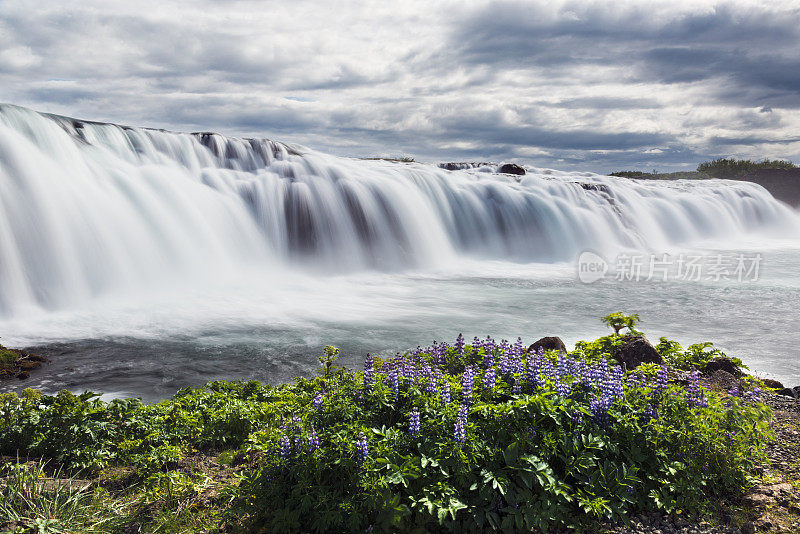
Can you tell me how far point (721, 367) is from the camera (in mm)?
6641

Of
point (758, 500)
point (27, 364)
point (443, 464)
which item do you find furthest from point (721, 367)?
point (27, 364)

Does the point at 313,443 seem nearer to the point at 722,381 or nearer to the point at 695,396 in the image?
the point at 695,396

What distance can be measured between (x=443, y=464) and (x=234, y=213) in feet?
48.9

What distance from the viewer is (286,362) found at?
8594mm

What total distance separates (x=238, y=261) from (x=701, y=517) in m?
14.3

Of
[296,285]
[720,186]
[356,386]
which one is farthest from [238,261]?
[720,186]

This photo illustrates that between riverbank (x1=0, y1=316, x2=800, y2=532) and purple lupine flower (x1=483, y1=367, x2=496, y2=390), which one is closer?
riverbank (x1=0, y1=316, x2=800, y2=532)

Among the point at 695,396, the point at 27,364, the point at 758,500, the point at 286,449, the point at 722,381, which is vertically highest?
the point at 695,396

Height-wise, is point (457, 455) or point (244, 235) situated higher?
point (244, 235)

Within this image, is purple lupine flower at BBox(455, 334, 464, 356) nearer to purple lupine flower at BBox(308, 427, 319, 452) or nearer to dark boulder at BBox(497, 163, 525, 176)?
purple lupine flower at BBox(308, 427, 319, 452)

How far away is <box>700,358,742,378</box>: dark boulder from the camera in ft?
21.5

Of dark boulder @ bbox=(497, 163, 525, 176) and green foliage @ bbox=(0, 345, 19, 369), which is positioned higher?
dark boulder @ bbox=(497, 163, 525, 176)

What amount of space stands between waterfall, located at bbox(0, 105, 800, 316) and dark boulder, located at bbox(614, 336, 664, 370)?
438 inches

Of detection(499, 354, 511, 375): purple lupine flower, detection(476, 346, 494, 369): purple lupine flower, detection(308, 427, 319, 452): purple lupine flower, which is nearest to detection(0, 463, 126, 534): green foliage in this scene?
detection(308, 427, 319, 452): purple lupine flower
